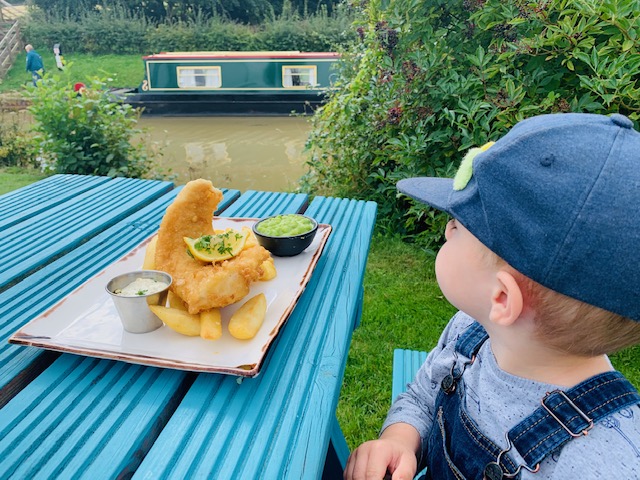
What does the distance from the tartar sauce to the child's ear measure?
0.90m

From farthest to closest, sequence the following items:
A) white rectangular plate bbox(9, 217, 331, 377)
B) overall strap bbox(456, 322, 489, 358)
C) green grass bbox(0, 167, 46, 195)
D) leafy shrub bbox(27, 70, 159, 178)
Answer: green grass bbox(0, 167, 46, 195)
leafy shrub bbox(27, 70, 159, 178)
overall strap bbox(456, 322, 489, 358)
white rectangular plate bbox(9, 217, 331, 377)

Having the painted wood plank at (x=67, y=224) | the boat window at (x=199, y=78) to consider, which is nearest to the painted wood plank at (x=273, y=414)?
A: the painted wood plank at (x=67, y=224)

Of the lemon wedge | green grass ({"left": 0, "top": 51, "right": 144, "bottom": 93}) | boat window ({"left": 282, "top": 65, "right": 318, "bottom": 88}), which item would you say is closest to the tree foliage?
green grass ({"left": 0, "top": 51, "right": 144, "bottom": 93})

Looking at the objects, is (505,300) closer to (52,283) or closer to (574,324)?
(574,324)

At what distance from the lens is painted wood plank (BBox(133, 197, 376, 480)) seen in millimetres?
1000

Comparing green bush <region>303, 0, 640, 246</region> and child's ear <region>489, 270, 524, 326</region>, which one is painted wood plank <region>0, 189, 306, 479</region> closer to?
child's ear <region>489, 270, 524, 326</region>

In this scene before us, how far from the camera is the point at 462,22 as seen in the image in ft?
11.3

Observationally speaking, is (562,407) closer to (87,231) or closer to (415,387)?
(415,387)

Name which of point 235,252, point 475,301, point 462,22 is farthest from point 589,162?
point 462,22

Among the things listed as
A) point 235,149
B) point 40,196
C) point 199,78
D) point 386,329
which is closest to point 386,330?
point 386,329

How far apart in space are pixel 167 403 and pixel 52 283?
82 cm

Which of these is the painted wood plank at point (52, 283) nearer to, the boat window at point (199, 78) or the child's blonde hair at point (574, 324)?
the child's blonde hair at point (574, 324)

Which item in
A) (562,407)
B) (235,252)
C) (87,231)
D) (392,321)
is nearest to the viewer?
(562,407)

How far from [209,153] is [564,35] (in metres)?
8.14
